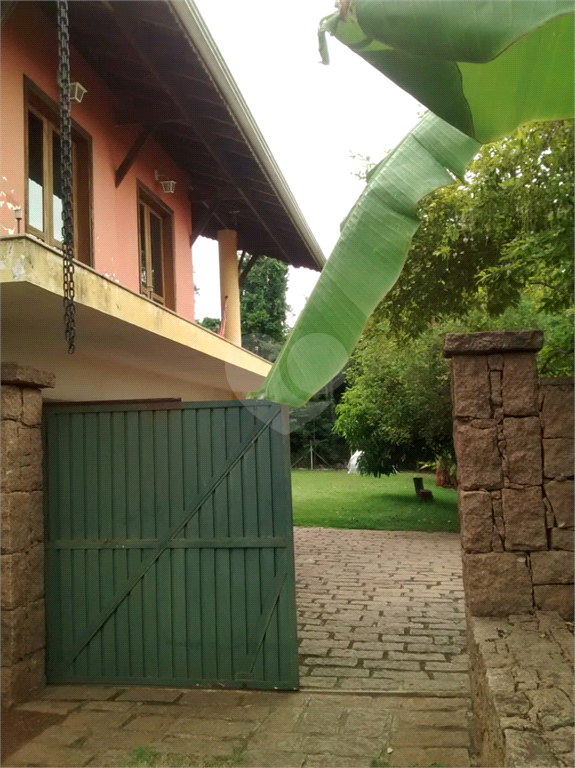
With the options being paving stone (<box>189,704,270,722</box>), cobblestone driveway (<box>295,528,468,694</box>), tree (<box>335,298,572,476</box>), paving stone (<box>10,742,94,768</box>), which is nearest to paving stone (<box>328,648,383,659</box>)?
cobblestone driveway (<box>295,528,468,694</box>)

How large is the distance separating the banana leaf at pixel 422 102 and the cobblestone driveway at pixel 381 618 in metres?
3.71

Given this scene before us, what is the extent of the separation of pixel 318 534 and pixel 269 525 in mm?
9020

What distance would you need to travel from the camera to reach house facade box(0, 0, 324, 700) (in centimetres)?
493

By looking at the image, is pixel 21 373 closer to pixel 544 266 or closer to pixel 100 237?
pixel 100 237

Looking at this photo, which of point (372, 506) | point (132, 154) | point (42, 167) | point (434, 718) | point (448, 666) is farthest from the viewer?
point (372, 506)

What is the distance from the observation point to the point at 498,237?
693 cm

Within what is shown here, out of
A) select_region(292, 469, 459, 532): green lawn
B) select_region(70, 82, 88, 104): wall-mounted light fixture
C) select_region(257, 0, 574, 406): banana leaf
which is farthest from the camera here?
select_region(292, 469, 459, 532): green lawn

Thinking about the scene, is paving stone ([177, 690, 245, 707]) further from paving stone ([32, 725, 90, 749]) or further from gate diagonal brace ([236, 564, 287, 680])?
paving stone ([32, 725, 90, 749])

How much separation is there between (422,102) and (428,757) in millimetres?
3575

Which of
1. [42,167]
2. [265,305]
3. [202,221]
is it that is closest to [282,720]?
A: [42,167]

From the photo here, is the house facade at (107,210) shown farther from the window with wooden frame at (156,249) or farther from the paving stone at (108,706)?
the paving stone at (108,706)

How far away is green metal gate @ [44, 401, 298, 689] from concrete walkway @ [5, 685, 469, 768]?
0.80ft

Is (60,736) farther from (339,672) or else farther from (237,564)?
(339,672)

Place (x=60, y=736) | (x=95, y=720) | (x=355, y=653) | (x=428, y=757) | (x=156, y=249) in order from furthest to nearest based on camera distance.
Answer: (x=156, y=249) < (x=355, y=653) < (x=95, y=720) < (x=60, y=736) < (x=428, y=757)
